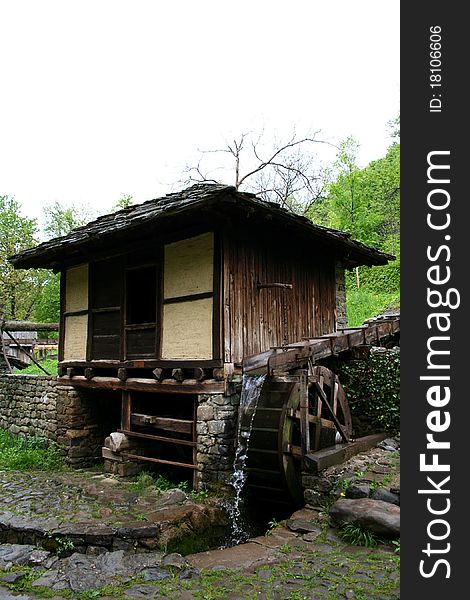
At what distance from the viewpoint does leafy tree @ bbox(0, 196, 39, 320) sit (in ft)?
77.8

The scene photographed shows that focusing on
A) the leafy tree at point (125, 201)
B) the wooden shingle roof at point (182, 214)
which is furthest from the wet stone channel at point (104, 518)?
the leafy tree at point (125, 201)

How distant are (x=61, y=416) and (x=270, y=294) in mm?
4876

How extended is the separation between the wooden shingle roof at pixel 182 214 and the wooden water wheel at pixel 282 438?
2265 millimetres

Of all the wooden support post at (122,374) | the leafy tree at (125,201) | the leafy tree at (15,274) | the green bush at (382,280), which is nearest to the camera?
the wooden support post at (122,374)

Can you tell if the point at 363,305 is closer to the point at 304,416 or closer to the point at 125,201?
the point at 304,416

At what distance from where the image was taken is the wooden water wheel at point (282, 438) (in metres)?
6.80

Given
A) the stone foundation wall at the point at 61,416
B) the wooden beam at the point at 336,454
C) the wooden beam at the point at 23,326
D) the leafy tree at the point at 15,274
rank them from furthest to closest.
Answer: the leafy tree at the point at 15,274
the wooden beam at the point at 23,326
the stone foundation wall at the point at 61,416
the wooden beam at the point at 336,454

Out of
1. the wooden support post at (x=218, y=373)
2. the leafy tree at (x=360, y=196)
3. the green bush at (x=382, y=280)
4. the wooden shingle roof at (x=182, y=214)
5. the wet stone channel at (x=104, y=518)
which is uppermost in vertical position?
the leafy tree at (x=360, y=196)

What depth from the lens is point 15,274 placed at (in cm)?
2383

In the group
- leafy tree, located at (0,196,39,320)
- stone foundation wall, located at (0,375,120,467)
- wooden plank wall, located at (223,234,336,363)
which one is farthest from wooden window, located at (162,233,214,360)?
leafy tree, located at (0,196,39,320)

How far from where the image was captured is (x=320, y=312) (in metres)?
9.53

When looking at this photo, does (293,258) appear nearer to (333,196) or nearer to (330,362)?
(330,362)

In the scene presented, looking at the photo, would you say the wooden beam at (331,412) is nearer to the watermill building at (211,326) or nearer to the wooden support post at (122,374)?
the watermill building at (211,326)

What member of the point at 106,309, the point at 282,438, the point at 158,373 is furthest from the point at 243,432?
the point at 106,309
